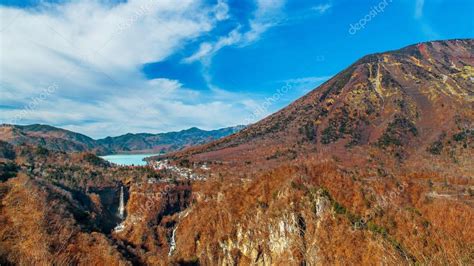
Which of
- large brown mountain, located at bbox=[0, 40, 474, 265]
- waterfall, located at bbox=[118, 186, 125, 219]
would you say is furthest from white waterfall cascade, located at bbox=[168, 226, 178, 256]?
waterfall, located at bbox=[118, 186, 125, 219]

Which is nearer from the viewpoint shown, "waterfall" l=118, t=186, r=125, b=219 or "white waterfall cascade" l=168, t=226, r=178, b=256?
"white waterfall cascade" l=168, t=226, r=178, b=256

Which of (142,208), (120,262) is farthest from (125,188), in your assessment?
(120,262)

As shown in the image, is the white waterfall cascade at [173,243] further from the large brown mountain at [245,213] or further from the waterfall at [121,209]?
the waterfall at [121,209]

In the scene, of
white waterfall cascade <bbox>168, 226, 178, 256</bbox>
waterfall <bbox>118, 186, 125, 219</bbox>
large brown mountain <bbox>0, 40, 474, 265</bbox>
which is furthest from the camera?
waterfall <bbox>118, 186, 125, 219</bbox>

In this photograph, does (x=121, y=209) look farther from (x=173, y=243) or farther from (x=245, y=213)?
(x=245, y=213)

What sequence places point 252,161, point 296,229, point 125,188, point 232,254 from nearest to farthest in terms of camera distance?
point 296,229, point 232,254, point 125,188, point 252,161

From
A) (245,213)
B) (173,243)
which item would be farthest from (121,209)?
(245,213)

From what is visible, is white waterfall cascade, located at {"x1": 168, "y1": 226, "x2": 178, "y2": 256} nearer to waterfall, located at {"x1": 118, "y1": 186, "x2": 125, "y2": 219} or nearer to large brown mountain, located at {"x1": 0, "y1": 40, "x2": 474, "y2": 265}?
large brown mountain, located at {"x1": 0, "y1": 40, "x2": 474, "y2": 265}

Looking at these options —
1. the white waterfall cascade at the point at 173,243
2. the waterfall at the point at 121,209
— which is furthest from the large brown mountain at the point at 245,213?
the waterfall at the point at 121,209

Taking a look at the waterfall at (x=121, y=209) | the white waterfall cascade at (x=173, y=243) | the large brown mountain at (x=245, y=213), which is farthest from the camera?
the waterfall at (x=121, y=209)

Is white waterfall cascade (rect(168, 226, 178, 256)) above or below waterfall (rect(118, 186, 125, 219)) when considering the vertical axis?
below

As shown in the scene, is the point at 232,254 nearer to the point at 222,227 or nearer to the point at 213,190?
the point at 222,227
